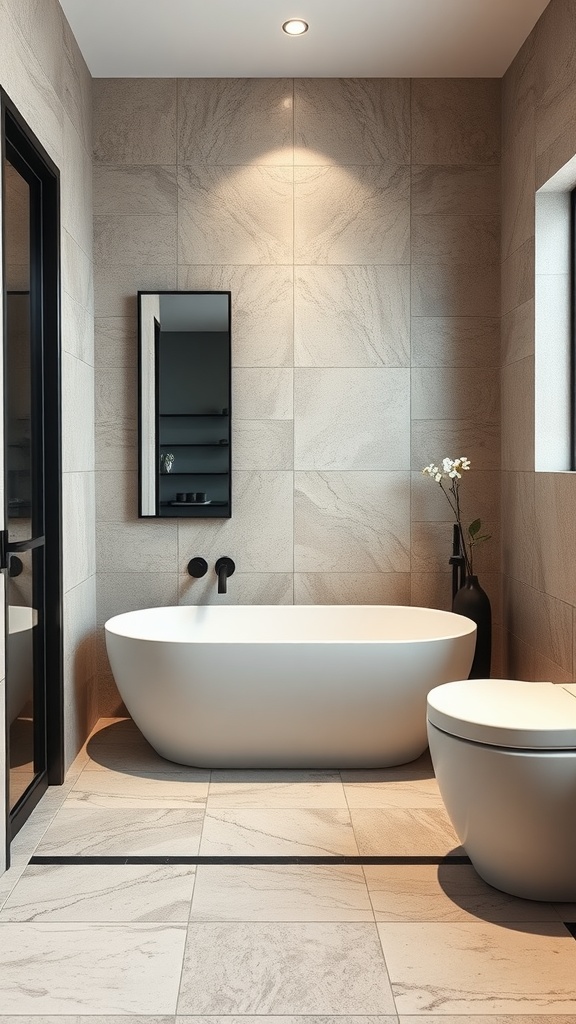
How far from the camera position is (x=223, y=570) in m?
3.88

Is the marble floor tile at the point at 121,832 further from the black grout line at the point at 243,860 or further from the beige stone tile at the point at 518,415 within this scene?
the beige stone tile at the point at 518,415

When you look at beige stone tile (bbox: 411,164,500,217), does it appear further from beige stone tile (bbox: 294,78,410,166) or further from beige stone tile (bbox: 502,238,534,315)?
beige stone tile (bbox: 502,238,534,315)

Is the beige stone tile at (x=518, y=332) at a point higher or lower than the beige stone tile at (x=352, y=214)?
lower

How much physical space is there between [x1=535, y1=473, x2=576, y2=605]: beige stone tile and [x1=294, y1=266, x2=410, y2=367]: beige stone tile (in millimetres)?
1009

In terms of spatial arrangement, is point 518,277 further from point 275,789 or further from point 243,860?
point 243,860

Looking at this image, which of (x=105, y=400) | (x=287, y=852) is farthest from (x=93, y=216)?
(x=287, y=852)

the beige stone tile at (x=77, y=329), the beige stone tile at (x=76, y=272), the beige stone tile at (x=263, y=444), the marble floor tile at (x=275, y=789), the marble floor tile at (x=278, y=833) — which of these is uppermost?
the beige stone tile at (x=76, y=272)

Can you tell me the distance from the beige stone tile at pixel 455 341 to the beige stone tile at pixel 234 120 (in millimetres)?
1026

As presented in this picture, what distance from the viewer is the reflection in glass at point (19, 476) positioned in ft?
8.87

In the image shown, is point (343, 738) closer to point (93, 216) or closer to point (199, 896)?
point (199, 896)

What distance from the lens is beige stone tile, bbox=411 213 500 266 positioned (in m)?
3.98

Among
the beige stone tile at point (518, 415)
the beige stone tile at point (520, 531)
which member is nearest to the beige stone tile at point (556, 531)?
the beige stone tile at point (520, 531)

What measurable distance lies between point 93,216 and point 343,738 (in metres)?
2.56

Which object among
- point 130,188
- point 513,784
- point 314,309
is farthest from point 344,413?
point 513,784
